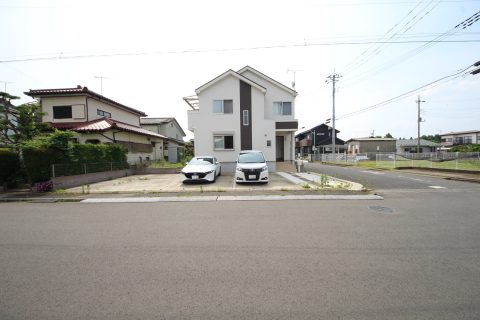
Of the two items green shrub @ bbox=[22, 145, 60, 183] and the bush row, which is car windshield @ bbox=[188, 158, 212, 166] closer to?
the bush row

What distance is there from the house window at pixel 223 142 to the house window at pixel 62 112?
43.0 ft

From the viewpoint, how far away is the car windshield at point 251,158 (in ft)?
44.1

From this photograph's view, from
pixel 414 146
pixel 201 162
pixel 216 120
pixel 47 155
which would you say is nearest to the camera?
pixel 47 155

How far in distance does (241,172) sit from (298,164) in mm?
7742

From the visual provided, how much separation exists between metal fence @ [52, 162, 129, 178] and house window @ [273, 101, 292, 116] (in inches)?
524

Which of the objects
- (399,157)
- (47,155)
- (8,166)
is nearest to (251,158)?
(47,155)

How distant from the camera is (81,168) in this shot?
1328 centimetres

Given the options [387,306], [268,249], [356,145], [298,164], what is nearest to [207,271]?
[268,249]

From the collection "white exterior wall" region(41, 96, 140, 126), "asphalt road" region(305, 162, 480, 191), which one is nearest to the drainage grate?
"asphalt road" region(305, 162, 480, 191)

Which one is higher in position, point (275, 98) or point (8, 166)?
point (275, 98)

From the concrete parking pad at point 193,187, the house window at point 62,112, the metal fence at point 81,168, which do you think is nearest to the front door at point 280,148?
the concrete parking pad at point 193,187

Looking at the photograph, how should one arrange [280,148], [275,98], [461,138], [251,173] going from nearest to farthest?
[251,173] < [275,98] < [280,148] < [461,138]

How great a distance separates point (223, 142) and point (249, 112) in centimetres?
309

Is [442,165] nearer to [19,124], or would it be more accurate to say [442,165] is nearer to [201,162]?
[201,162]
